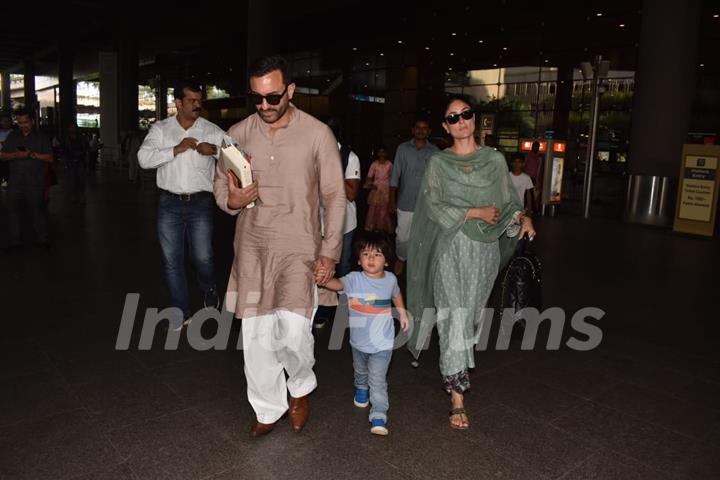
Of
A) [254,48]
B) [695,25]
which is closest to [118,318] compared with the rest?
[695,25]

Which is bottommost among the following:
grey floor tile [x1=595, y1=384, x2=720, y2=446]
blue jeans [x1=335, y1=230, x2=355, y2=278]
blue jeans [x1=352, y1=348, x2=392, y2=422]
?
grey floor tile [x1=595, y1=384, x2=720, y2=446]

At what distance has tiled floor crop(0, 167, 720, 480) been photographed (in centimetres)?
297

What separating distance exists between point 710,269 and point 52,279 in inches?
329

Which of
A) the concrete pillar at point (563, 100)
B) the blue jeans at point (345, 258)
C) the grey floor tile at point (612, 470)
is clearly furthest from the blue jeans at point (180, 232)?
the concrete pillar at point (563, 100)

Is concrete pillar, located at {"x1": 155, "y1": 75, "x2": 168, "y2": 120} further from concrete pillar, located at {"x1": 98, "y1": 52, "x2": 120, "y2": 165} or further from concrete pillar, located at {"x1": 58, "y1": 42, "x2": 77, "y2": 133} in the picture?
concrete pillar, located at {"x1": 98, "y1": 52, "x2": 120, "y2": 165}

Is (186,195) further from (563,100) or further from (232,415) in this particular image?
(563,100)

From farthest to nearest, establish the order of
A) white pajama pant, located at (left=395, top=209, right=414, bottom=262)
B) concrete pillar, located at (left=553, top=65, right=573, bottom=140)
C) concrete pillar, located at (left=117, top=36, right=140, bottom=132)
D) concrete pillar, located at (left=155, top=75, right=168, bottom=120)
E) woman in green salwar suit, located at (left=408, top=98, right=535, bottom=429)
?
concrete pillar, located at (left=155, top=75, right=168, bottom=120) < concrete pillar, located at (left=117, top=36, right=140, bottom=132) < concrete pillar, located at (left=553, top=65, right=573, bottom=140) < white pajama pant, located at (left=395, top=209, right=414, bottom=262) < woman in green salwar suit, located at (left=408, top=98, right=535, bottom=429)

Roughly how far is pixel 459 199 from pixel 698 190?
10268 millimetres

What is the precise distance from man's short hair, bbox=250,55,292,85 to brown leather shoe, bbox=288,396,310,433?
168 centimetres

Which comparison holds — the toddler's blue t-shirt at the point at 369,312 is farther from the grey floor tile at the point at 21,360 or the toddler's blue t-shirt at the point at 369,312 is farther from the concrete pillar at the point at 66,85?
the concrete pillar at the point at 66,85

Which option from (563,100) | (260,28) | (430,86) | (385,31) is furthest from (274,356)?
(385,31)

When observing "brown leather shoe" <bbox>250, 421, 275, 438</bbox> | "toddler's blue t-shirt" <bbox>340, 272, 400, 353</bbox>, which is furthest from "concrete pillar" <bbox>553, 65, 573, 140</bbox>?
"brown leather shoe" <bbox>250, 421, 275, 438</bbox>

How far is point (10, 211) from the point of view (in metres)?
8.19

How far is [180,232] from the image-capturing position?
487 cm
